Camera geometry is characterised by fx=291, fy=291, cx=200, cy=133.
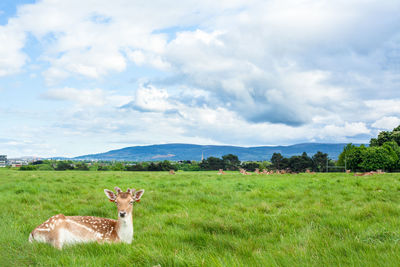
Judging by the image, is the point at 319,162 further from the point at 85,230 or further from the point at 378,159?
the point at 85,230

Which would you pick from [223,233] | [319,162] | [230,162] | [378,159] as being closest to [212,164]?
[230,162]

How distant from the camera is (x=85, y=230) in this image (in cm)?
634

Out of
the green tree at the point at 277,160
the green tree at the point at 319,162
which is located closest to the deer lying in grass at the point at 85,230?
the green tree at the point at 277,160

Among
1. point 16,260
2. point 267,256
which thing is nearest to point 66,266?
point 16,260

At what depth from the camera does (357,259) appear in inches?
171

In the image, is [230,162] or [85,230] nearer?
[85,230]

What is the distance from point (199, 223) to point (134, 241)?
2.05 metres

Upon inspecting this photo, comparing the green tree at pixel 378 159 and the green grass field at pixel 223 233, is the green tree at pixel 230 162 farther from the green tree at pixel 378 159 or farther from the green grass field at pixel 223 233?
the green grass field at pixel 223 233

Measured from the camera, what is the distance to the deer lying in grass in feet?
19.7

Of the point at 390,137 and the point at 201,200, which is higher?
the point at 390,137

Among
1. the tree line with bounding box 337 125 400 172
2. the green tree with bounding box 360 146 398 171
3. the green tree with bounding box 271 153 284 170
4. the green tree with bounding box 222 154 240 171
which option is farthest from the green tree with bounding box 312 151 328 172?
the green tree with bounding box 222 154 240 171

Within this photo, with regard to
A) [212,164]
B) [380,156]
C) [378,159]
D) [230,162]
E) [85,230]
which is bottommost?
[212,164]

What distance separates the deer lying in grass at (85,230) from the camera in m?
6.01

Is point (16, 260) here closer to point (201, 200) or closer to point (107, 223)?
point (107, 223)
